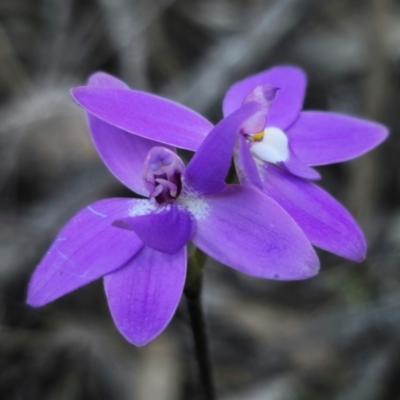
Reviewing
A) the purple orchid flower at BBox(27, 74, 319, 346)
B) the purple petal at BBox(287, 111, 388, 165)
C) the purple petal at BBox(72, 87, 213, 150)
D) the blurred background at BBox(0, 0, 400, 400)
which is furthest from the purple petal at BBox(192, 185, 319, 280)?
the blurred background at BBox(0, 0, 400, 400)

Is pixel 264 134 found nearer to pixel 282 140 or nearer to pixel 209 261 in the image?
pixel 282 140

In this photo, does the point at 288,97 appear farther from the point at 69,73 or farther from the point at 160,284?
the point at 69,73

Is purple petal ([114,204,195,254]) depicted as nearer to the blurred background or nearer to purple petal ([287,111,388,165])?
purple petal ([287,111,388,165])

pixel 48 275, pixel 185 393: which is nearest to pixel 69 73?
pixel 185 393

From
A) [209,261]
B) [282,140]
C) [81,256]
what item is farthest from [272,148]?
[209,261]

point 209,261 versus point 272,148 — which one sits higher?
point 272,148
